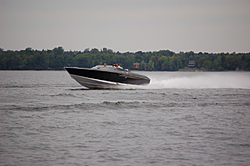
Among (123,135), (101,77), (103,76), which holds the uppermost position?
(103,76)

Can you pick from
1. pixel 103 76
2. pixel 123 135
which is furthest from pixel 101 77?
pixel 123 135

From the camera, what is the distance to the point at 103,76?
34.2 metres

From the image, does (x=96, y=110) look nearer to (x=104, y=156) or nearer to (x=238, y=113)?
(x=238, y=113)

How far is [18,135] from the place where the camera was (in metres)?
14.1

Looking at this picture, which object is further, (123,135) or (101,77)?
(101,77)

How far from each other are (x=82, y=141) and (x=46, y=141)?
1.38 m

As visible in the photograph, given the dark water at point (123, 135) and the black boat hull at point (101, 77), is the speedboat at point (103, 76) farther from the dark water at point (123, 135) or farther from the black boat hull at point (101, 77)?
the dark water at point (123, 135)

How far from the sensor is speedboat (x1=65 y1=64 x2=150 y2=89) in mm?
33656

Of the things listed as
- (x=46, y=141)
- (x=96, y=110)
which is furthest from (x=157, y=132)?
(x=96, y=110)

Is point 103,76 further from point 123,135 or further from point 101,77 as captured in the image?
point 123,135

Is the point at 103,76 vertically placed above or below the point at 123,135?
above

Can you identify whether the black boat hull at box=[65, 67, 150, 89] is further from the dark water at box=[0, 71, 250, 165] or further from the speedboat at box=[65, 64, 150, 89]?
the dark water at box=[0, 71, 250, 165]

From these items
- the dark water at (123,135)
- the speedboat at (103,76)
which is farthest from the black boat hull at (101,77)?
the dark water at (123,135)

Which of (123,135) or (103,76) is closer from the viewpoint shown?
(123,135)
